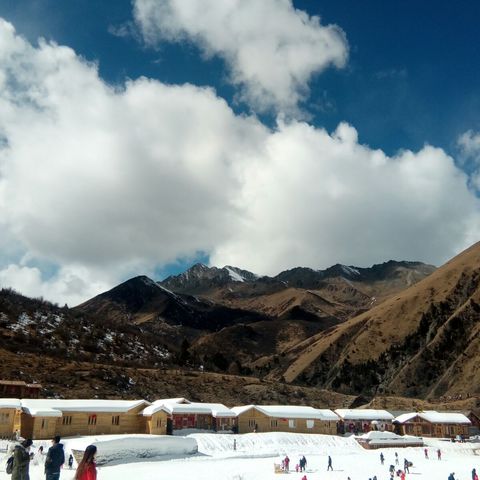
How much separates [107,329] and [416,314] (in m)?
98.2

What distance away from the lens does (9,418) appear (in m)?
51.6

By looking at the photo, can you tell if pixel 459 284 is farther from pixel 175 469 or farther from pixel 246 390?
pixel 175 469

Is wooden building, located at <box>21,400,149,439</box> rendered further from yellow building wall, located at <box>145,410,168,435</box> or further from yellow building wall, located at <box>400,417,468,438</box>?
yellow building wall, located at <box>400,417,468,438</box>

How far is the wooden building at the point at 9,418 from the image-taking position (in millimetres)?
51125

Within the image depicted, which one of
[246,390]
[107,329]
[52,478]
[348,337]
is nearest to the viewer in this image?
[52,478]

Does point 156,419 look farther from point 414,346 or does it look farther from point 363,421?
point 414,346

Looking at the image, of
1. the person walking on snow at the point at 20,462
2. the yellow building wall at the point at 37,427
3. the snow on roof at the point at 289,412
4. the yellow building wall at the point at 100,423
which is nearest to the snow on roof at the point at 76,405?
the yellow building wall at the point at 100,423

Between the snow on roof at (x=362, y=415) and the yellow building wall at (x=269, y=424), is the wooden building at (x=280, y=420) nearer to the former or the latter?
the yellow building wall at (x=269, y=424)

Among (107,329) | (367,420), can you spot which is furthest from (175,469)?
(107,329)

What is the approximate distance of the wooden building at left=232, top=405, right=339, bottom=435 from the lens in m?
67.8

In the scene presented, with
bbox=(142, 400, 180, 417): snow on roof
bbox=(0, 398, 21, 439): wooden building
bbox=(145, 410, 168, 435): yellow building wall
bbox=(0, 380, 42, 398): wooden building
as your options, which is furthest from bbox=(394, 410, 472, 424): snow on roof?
bbox=(0, 398, 21, 439): wooden building

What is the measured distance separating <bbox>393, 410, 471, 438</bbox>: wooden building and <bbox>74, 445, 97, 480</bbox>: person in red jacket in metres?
82.3

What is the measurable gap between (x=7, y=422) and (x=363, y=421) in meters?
52.9

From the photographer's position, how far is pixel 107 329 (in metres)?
119
